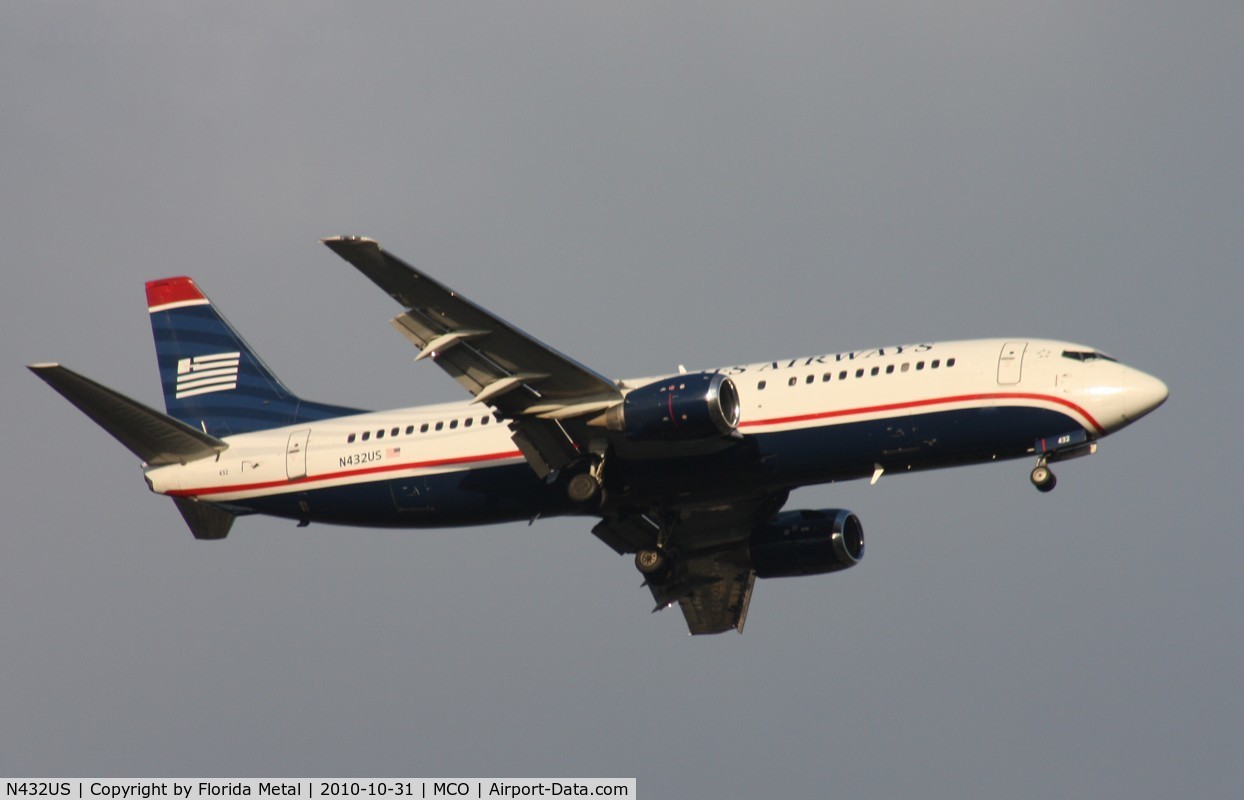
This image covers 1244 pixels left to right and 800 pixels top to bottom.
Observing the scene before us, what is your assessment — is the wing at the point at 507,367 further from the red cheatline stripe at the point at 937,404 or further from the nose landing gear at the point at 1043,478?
the nose landing gear at the point at 1043,478

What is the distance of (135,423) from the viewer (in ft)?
175

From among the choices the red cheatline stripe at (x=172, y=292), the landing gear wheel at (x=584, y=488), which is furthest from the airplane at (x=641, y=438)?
the red cheatline stripe at (x=172, y=292)

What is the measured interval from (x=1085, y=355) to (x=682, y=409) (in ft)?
33.5

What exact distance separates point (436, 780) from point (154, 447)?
46.3 ft

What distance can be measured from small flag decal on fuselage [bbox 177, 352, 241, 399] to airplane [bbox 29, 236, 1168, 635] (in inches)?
24.7

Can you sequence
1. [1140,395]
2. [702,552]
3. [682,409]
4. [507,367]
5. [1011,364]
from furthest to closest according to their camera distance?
[702,552]
[507,367]
[1011,364]
[682,409]
[1140,395]

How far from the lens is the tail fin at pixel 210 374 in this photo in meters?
57.5

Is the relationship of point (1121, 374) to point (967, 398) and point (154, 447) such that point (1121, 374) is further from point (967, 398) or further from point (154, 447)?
point (154, 447)

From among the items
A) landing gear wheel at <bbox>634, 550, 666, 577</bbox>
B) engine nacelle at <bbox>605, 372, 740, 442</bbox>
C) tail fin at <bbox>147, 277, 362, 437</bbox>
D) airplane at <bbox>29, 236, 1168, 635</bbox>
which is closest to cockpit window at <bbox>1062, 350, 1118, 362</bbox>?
airplane at <bbox>29, 236, 1168, 635</bbox>

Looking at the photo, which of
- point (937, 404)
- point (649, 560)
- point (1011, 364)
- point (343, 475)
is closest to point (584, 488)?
point (649, 560)

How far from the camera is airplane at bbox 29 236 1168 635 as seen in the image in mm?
47875

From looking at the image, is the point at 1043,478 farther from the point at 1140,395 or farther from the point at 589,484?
the point at 589,484

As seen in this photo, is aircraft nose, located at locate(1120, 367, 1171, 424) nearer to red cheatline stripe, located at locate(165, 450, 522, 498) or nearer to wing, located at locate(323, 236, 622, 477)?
wing, located at locate(323, 236, 622, 477)

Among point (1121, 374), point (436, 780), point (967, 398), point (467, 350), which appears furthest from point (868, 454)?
point (436, 780)
